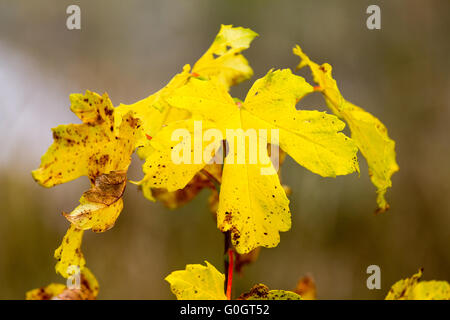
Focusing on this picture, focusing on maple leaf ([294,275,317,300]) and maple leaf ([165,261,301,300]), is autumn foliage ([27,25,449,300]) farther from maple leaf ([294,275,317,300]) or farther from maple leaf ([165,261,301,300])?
maple leaf ([294,275,317,300])

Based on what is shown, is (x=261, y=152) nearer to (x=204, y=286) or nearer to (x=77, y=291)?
(x=204, y=286)

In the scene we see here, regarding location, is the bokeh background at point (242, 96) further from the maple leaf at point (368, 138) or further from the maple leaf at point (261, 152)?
the maple leaf at point (261, 152)

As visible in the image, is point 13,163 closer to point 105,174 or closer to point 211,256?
point 211,256

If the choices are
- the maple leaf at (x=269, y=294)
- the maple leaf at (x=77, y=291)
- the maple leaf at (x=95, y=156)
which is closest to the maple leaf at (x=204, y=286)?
the maple leaf at (x=269, y=294)

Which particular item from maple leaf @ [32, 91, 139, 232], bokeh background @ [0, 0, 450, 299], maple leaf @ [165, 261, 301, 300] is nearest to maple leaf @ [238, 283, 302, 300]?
maple leaf @ [165, 261, 301, 300]

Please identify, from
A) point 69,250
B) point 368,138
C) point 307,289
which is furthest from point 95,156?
point 307,289
